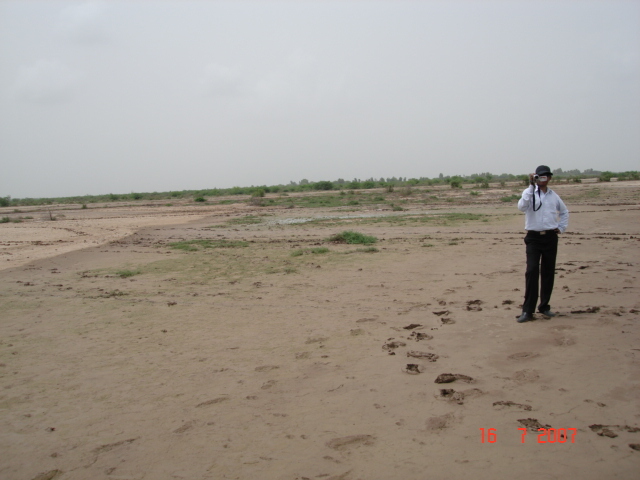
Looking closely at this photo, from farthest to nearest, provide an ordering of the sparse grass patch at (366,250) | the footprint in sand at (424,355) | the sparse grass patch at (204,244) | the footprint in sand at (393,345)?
the sparse grass patch at (204,244) → the sparse grass patch at (366,250) → the footprint in sand at (393,345) → the footprint in sand at (424,355)

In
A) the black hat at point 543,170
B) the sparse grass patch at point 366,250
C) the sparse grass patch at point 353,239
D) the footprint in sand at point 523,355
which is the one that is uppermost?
the black hat at point 543,170

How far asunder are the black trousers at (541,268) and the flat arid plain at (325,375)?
0.99 feet

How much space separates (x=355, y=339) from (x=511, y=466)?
2534mm

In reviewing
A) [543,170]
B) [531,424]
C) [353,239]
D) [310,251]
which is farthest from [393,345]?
[353,239]

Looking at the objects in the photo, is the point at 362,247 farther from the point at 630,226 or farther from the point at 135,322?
the point at 630,226

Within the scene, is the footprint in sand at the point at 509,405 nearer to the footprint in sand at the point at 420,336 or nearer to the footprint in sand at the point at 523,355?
the footprint in sand at the point at 523,355

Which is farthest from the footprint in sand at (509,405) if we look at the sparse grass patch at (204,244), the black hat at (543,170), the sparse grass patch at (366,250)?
the sparse grass patch at (204,244)

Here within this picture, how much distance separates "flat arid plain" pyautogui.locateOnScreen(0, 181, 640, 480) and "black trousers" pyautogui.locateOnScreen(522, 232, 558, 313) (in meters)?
0.30

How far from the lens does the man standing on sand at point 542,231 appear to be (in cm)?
548

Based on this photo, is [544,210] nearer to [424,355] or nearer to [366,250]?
[424,355]

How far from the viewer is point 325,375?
14.3 ft

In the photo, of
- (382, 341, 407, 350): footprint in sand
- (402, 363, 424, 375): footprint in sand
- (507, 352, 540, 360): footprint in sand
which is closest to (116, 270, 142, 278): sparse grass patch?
(382, 341, 407, 350): footprint in sand

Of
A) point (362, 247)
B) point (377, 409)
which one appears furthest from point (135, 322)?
point (362, 247)

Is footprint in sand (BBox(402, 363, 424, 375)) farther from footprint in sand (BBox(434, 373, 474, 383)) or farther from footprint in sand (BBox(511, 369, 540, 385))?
footprint in sand (BBox(511, 369, 540, 385))
